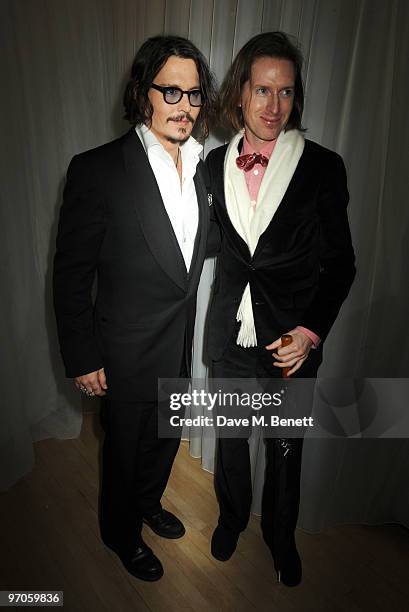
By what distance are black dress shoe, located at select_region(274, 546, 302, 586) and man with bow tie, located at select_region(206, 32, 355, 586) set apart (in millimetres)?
297

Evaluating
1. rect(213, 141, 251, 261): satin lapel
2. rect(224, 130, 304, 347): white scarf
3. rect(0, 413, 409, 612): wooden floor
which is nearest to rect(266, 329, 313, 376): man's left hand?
rect(224, 130, 304, 347): white scarf

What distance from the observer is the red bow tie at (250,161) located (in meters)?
1.66

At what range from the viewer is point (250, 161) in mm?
1664

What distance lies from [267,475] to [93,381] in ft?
2.76

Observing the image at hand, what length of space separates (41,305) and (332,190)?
1688 millimetres

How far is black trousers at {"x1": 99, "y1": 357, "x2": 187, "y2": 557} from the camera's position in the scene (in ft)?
6.16

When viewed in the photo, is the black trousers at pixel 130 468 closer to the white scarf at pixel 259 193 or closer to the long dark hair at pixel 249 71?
the white scarf at pixel 259 193

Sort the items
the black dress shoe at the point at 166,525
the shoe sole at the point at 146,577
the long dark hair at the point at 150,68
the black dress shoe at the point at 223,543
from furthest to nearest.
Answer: the black dress shoe at the point at 166,525
the black dress shoe at the point at 223,543
the shoe sole at the point at 146,577
the long dark hair at the point at 150,68

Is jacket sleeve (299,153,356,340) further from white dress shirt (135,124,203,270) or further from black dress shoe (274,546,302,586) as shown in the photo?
black dress shoe (274,546,302,586)

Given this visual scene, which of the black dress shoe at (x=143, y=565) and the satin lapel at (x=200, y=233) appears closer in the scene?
the satin lapel at (x=200, y=233)

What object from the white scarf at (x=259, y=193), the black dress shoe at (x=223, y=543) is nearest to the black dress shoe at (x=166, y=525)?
the black dress shoe at (x=223, y=543)

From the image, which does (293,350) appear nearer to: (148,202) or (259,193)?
(259,193)

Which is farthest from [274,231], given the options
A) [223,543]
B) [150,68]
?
[223,543]

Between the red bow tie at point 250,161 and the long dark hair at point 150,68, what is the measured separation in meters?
0.21
